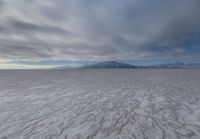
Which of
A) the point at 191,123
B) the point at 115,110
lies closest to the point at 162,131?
the point at 191,123

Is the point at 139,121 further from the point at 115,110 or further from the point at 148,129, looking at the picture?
the point at 115,110

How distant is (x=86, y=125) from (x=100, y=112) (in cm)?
168

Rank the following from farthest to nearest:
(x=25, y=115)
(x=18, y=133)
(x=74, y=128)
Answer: (x=25, y=115) < (x=74, y=128) < (x=18, y=133)

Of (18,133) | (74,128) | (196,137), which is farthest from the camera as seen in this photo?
(74,128)

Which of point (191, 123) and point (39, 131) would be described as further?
point (191, 123)

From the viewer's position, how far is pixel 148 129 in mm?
5031

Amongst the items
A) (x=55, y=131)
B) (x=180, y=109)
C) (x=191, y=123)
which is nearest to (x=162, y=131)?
(x=191, y=123)

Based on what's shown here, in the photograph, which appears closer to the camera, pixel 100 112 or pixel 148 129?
pixel 148 129

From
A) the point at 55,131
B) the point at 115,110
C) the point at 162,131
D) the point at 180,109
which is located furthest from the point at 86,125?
the point at 180,109

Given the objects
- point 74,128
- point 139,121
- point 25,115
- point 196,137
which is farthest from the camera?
point 25,115

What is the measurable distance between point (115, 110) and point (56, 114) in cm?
346

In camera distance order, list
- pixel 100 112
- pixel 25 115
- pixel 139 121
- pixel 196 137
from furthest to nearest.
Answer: pixel 100 112, pixel 25 115, pixel 139 121, pixel 196 137

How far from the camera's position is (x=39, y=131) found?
494 cm

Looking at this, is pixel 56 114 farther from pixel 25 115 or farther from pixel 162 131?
pixel 162 131
